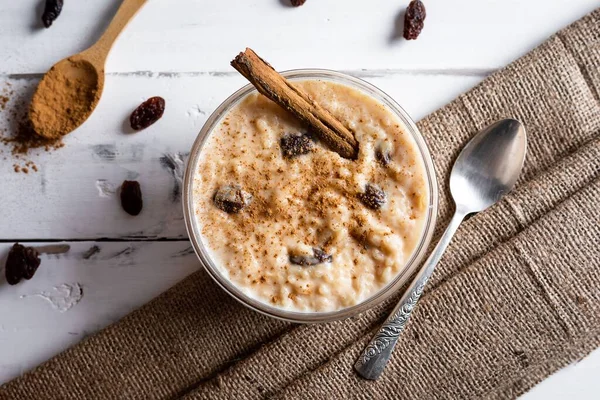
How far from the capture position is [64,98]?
1901 mm

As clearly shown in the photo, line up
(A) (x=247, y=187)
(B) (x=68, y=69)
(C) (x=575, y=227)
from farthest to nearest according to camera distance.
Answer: (B) (x=68, y=69) < (C) (x=575, y=227) < (A) (x=247, y=187)

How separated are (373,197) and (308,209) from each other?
156 millimetres

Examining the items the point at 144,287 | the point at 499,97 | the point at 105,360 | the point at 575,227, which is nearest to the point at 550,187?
the point at 575,227

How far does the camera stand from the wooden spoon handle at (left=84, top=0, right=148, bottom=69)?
6.18 ft

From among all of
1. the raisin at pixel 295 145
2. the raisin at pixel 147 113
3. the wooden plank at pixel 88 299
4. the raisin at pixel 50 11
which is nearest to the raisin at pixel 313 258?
the raisin at pixel 295 145

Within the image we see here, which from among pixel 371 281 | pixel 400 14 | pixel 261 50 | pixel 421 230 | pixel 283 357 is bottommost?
pixel 283 357

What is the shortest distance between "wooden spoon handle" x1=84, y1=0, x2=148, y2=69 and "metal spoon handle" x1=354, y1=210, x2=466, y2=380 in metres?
1.08

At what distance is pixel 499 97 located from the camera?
182 centimetres

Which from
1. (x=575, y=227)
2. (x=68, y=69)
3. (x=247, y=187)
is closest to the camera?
(x=247, y=187)

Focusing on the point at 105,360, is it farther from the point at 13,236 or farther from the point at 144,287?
the point at 13,236

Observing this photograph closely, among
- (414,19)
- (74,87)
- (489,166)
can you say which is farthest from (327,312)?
(74,87)

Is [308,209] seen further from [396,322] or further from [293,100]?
[396,322]

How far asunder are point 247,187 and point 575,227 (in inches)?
35.5

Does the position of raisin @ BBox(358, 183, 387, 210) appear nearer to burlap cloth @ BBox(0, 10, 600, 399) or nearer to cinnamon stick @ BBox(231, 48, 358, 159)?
cinnamon stick @ BBox(231, 48, 358, 159)
